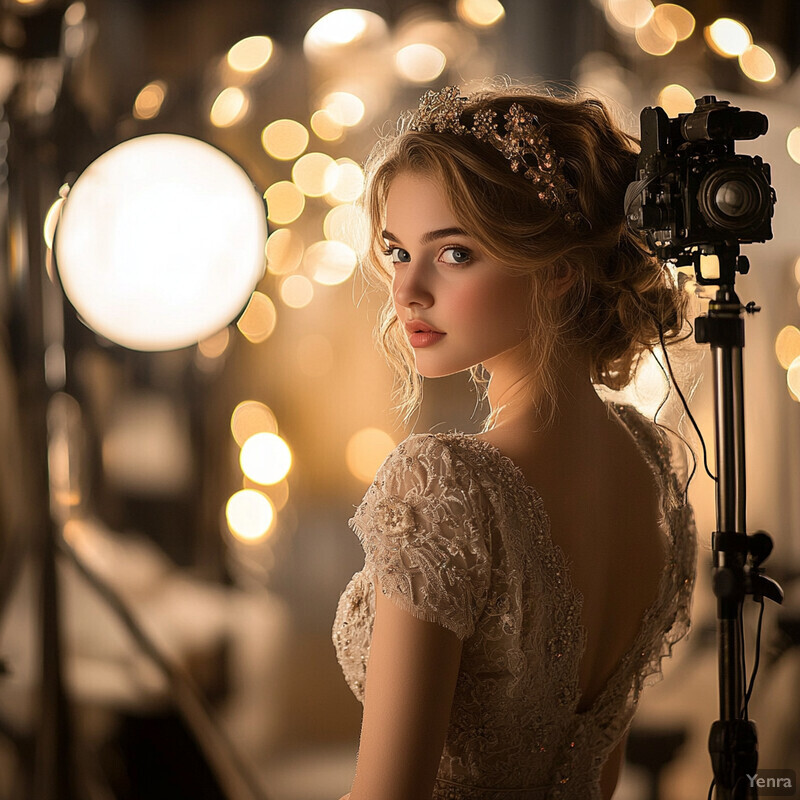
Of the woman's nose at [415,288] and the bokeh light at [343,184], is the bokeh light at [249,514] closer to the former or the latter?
the bokeh light at [343,184]

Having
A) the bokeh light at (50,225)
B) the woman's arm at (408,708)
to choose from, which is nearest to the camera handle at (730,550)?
the woman's arm at (408,708)

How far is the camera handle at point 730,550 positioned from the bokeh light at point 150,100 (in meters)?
1.10

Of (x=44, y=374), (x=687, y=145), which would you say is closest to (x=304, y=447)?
(x=44, y=374)

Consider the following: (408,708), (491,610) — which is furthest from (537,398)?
(408,708)

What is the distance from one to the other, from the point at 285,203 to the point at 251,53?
0.28 metres

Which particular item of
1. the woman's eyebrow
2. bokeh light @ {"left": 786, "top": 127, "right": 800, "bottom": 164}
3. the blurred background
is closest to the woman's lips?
the woman's eyebrow

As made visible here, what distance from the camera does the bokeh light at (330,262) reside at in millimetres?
1565

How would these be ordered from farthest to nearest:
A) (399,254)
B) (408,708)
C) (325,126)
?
1. (325,126)
2. (399,254)
3. (408,708)

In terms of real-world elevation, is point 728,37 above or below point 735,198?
above

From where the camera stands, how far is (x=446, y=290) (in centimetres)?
96

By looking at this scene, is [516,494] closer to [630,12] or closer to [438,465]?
[438,465]

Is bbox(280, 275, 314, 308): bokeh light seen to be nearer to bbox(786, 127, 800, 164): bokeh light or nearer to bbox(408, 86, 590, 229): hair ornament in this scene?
bbox(408, 86, 590, 229): hair ornament

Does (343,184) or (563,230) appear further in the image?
(343,184)

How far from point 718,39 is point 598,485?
0.99m
